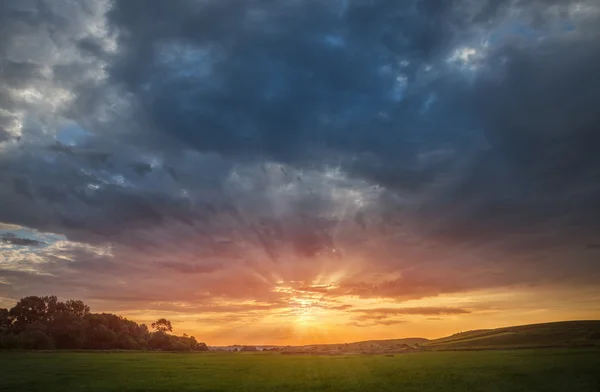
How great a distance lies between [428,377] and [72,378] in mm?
55038

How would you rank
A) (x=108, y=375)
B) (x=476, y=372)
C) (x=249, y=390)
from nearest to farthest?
(x=249, y=390) < (x=108, y=375) < (x=476, y=372)

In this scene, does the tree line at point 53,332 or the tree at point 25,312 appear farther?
the tree at point 25,312

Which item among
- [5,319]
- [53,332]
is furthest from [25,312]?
[53,332]

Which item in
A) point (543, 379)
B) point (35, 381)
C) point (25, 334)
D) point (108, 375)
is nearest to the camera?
point (35, 381)

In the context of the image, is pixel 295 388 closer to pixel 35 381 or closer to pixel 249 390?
pixel 249 390

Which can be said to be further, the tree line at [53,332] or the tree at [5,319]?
the tree at [5,319]

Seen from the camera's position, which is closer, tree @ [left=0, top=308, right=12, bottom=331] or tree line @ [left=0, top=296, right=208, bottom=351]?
tree line @ [left=0, top=296, right=208, bottom=351]

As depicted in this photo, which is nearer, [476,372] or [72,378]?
[72,378]

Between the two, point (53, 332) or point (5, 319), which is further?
point (5, 319)

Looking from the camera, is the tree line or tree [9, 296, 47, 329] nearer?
the tree line

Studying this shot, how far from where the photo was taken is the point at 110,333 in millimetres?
185125

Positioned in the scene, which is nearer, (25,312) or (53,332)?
(53,332)

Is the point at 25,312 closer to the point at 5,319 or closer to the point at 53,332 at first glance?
the point at 5,319

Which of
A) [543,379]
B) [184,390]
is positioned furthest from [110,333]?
[543,379]
